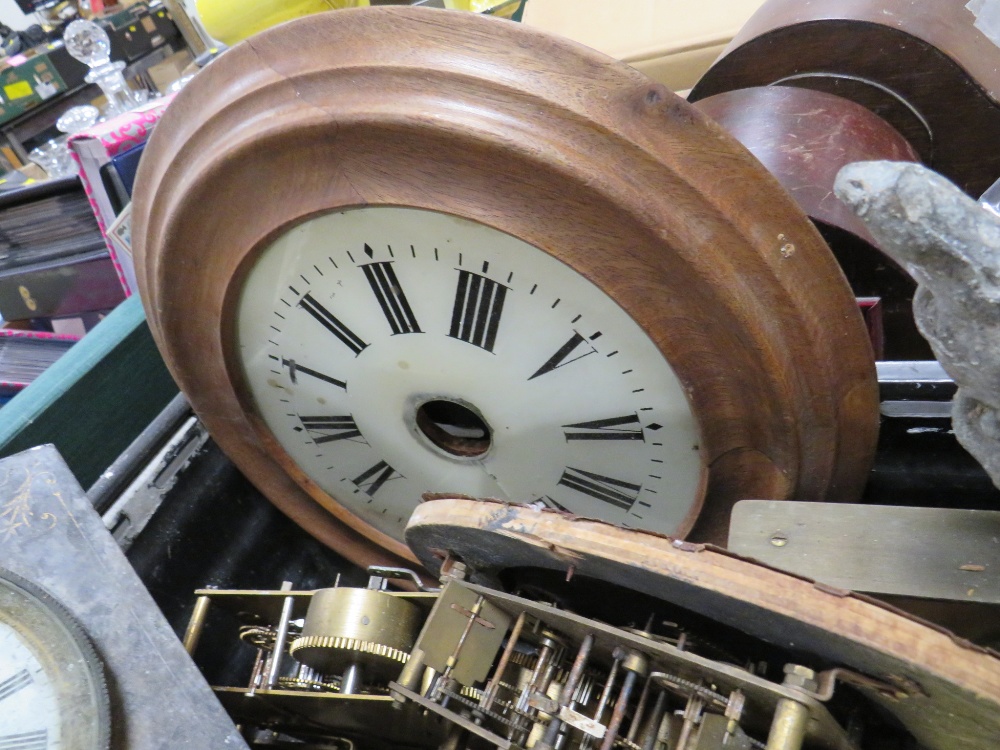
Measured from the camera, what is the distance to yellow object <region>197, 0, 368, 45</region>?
3.51 feet

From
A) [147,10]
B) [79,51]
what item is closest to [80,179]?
[79,51]

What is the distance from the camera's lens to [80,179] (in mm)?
1184

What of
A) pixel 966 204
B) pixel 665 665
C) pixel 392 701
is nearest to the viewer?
pixel 966 204

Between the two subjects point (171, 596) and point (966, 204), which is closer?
point (966, 204)

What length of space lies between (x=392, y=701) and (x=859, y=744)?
31 cm

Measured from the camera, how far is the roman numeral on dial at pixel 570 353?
0.61 meters

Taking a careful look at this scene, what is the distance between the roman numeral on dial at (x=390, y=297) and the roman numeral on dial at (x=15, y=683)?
1.22 feet

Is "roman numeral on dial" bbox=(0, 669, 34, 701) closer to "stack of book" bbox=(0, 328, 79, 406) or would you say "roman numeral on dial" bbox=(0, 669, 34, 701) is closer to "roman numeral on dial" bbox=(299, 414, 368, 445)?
"roman numeral on dial" bbox=(299, 414, 368, 445)

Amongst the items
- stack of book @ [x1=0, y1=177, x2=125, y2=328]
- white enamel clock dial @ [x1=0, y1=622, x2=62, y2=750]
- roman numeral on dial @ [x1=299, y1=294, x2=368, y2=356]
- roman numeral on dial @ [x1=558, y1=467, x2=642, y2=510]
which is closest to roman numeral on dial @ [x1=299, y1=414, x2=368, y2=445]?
roman numeral on dial @ [x1=299, y1=294, x2=368, y2=356]

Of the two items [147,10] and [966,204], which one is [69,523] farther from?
[147,10]

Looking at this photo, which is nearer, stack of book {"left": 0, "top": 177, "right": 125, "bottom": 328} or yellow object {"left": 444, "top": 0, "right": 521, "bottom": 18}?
stack of book {"left": 0, "top": 177, "right": 125, "bottom": 328}

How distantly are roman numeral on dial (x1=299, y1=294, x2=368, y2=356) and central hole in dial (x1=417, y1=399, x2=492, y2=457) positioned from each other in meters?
0.10

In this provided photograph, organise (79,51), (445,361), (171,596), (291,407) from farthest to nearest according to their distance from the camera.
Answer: (79,51) < (171,596) < (291,407) < (445,361)

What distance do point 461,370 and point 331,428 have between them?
0.20 m
